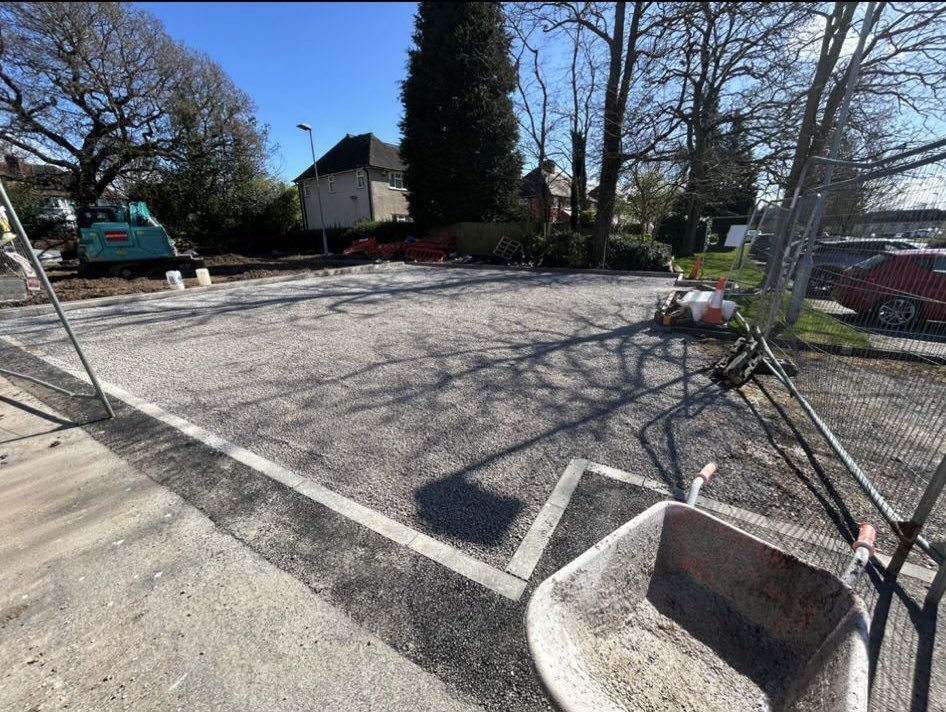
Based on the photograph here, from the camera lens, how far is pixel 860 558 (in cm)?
156

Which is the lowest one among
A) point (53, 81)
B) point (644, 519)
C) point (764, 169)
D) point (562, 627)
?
point (562, 627)

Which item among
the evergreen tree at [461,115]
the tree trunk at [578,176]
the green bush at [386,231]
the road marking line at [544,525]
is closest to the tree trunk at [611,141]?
the tree trunk at [578,176]

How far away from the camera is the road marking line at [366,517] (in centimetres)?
213

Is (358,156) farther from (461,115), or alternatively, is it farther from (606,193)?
(606,193)

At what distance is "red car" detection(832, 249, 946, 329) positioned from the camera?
8.43 ft

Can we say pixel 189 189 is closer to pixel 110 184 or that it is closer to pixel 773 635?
pixel 110 184

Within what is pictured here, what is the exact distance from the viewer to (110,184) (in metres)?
19.8

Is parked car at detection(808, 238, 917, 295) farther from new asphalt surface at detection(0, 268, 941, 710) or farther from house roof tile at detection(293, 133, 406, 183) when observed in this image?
house roof tile at detection(293, 133, 406, 183)

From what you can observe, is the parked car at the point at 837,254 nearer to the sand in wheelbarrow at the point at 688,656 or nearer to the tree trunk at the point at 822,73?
the sand in wheelbarrow at the point at 688,656

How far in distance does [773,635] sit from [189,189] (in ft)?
95.4

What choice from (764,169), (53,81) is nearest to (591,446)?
(764,169)

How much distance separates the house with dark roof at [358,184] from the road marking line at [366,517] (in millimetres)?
26792

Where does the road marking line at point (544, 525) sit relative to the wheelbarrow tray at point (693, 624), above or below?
below

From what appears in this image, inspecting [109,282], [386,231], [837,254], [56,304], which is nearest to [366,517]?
[56,304]
